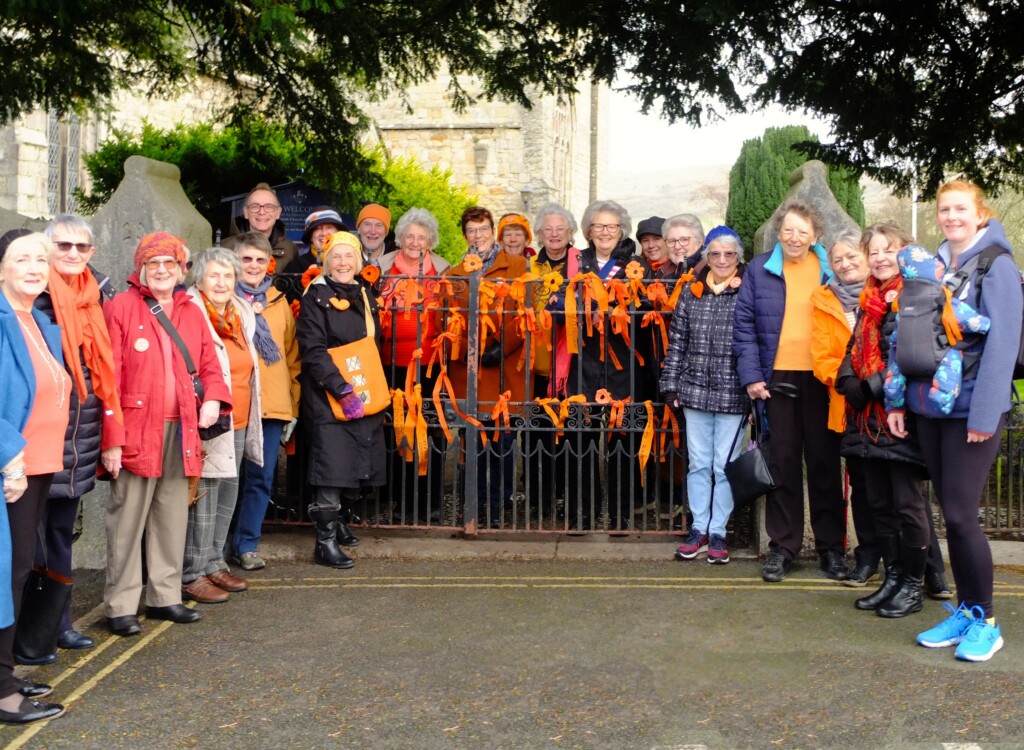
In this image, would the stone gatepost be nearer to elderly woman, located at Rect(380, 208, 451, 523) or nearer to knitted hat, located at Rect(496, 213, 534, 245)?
knitted hat, located at Rect(496, 213, 534, 245)

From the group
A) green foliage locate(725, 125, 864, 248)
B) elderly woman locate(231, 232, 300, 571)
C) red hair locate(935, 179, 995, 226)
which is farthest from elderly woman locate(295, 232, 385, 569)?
green foliage locate(725, 125, 864, 248)

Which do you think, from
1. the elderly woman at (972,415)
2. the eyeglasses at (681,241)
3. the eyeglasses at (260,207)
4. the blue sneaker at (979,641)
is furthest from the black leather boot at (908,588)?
the eyeglasses at (260,207)

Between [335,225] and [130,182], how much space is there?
1.40 metres

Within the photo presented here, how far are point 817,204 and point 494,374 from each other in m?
2.22

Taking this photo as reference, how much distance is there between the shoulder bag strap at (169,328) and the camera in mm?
5273

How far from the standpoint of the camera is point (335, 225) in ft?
24.3

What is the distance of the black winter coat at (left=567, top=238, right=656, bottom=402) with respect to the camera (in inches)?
271

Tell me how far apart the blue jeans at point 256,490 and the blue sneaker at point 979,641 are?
12.2 ft

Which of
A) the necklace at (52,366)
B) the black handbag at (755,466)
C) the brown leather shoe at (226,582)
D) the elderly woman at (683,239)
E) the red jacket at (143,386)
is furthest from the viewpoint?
the elderly woman at (683,239)

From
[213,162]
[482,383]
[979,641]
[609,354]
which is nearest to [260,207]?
[482,383]

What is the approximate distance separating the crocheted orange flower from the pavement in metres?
1.72

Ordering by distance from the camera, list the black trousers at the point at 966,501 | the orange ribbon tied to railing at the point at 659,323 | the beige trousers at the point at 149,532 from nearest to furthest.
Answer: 1. the black trousers at the point at 966,501
2. the beige trousers at the point at 149,532
3. the orange ribbon tied to railing at the point at 659,323

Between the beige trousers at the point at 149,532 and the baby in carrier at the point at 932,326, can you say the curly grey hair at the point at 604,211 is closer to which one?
the baby in carrier at the point at 932,326

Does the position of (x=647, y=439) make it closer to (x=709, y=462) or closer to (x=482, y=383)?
(x=709, y=462)
